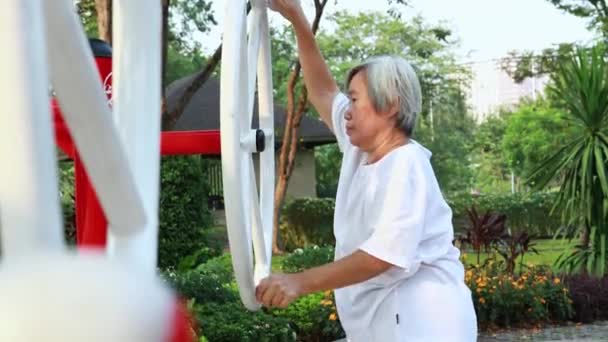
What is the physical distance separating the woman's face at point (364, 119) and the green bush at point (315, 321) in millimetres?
5878

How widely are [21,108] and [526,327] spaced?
942cm

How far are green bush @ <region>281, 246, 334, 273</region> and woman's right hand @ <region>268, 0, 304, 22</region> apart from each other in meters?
8.18

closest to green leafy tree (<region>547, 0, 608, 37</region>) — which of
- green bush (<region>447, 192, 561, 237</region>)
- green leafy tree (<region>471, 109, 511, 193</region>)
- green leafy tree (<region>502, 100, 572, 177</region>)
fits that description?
green bush (<region>447, 192, 561, 237</region>)

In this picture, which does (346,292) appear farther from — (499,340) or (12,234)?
(499,340)

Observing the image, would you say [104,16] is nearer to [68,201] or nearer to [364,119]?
[68,201]

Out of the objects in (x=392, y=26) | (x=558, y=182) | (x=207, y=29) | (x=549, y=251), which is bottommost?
(x=549, y=251)

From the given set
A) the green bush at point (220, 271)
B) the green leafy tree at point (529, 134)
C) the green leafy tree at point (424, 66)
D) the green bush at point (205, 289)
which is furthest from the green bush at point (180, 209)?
the green leafy tree at point (529, 134)

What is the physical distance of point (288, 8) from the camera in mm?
2316

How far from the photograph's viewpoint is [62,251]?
513 mm

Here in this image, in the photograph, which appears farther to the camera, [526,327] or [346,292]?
[526,327]

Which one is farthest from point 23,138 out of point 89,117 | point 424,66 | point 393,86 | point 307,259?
point 424,66

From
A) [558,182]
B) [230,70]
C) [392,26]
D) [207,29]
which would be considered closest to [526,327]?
[558,182]

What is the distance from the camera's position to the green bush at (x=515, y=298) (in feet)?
30.6

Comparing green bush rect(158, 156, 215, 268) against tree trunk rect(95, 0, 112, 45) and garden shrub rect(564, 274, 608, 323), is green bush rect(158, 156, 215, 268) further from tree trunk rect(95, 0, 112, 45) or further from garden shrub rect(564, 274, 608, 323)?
garden shrub rect(564, 274, 608, 323)
